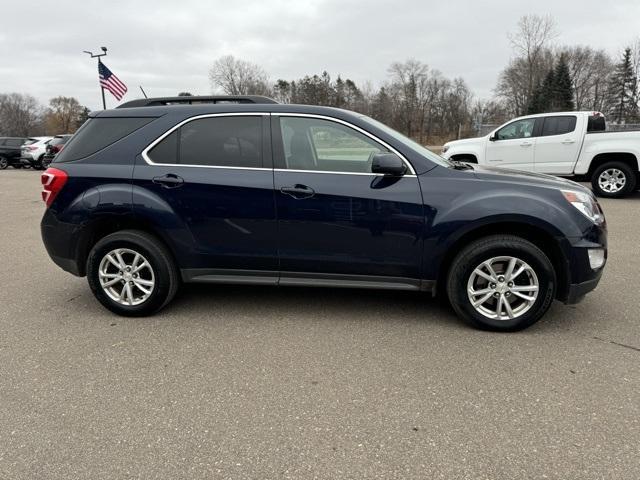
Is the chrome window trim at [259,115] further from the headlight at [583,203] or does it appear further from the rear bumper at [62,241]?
the headlight at [583,203]

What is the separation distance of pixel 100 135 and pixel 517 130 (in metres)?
9.89

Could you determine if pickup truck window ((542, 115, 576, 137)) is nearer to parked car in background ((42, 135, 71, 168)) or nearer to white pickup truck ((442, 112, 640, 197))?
white pickup truck ((442, 112, 640, 197))

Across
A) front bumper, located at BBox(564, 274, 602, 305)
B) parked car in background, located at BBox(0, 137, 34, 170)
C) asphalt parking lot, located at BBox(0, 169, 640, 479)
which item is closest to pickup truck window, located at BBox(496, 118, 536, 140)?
asphalt parking lot, located at BBox(0, 169, 640, 479)

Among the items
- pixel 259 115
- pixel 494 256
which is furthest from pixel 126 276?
pixel 494 256

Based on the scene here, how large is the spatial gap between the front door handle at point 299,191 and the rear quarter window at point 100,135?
1387 millimetres

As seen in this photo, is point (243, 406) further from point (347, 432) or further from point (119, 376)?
point (119, 376)

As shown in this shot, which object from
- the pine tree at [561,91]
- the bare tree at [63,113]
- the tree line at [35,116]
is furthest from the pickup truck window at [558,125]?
the bare tree at [63,113]

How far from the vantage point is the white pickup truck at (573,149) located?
9953 millimetres

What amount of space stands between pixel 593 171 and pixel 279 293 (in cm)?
901

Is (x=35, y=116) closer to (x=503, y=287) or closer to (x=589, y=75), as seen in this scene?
(x=589, y=75)

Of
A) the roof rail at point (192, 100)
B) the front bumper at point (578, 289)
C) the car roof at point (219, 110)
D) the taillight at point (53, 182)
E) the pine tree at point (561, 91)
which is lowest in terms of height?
the front bumper at point (578, 289)

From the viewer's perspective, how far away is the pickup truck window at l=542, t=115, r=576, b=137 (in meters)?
10.4

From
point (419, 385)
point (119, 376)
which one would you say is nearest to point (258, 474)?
point (419, 385)

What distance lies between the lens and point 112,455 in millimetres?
2305
